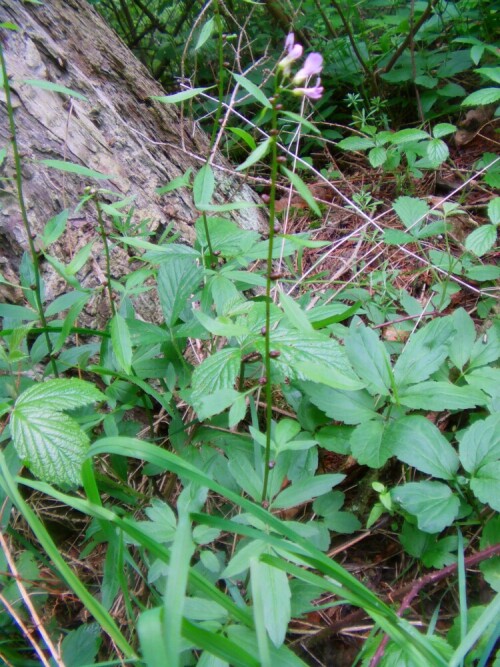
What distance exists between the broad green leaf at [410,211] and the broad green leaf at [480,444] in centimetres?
90

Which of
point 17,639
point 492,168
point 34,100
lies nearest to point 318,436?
point 17,639

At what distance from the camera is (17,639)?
108cm

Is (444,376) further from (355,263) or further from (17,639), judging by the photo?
(17,639)

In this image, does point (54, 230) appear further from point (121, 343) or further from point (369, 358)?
point (369, 358)

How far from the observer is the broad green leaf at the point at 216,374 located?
3.27 ft

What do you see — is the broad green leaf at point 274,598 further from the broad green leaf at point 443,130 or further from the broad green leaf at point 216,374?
the broad green leaf at point 443,130

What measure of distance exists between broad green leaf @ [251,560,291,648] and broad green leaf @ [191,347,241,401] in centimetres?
33

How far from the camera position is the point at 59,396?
102 cm

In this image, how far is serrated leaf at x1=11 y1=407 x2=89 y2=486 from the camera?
0.94 m

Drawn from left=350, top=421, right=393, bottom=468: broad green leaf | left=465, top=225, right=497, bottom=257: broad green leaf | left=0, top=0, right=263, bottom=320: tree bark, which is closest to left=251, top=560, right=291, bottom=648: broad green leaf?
left=350, top=421, right=393, bottom=468: broad green leaf

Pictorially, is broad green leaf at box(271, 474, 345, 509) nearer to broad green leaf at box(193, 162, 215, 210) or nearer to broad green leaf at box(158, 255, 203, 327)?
broad green leaf at box(158, 255, 203, 327)

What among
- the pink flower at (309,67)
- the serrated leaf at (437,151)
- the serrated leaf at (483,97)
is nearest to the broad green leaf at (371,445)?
the pink flower at (309,67)

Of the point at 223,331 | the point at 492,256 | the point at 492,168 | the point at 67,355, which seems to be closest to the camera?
the point at 223,331

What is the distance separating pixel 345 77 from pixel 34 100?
5.83 ft
